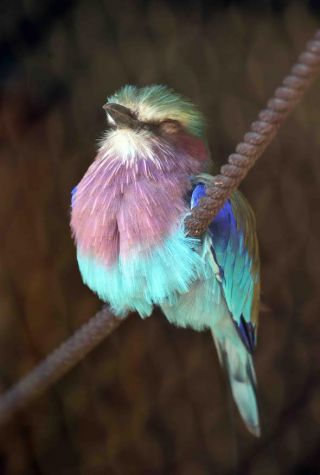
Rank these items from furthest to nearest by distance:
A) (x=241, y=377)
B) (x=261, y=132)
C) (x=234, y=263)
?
(x=241, y=377), (x=234, y=263), (x=261, y=132)

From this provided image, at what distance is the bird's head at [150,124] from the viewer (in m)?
0.62

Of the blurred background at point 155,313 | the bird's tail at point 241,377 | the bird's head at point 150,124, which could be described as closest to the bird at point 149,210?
the bird's head at point 150,124

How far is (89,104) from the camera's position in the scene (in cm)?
119

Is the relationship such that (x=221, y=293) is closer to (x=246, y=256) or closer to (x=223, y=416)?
(x=246, y=256)

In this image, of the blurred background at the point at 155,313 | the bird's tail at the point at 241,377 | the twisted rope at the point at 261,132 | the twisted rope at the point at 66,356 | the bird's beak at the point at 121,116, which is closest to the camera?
the twisted rope at the point at 261,132

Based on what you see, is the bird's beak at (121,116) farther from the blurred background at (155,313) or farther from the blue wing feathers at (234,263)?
the blurred background at (155,313)

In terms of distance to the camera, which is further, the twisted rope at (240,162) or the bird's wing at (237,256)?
the bird's wing at (237,256)

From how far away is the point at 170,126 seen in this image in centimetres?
64

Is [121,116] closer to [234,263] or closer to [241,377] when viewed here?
[234,263]

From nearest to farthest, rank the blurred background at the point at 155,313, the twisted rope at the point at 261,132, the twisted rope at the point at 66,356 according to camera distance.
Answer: the twisted rope at the point at 261,132 < the twisted rope at the point at 66,356 < the blurred background at the point at 155,313

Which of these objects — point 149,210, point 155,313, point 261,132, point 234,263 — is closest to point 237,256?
point 234,263

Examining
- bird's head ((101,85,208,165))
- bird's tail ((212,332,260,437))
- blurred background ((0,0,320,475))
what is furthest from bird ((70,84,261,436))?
blurred background ((0,0,320,475))

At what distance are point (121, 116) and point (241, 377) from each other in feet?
1.47

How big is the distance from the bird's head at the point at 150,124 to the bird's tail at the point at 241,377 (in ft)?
1.11
